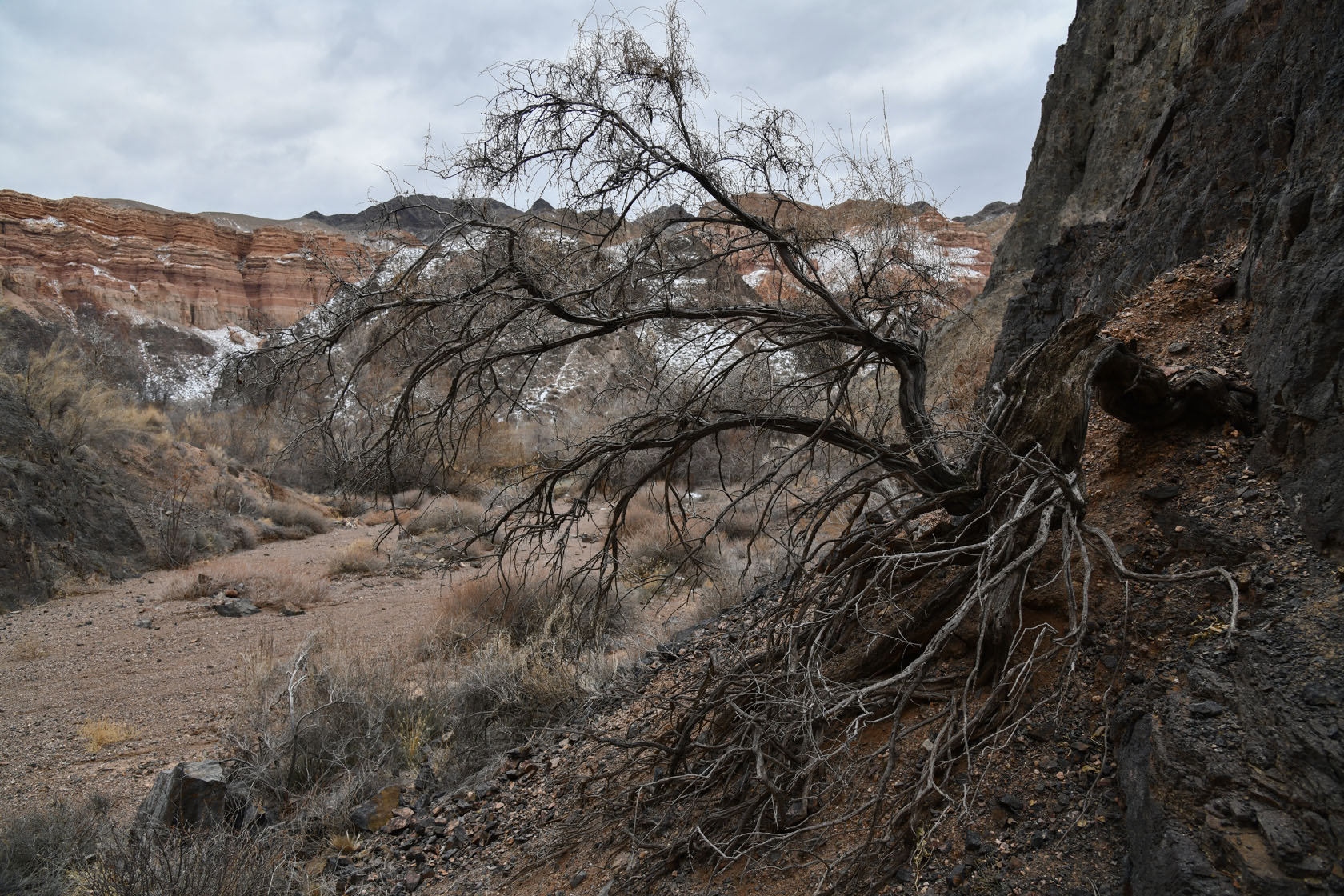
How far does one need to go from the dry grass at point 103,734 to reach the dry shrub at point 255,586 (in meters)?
3.67

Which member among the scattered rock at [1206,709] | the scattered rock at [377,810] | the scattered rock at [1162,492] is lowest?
the scattered rock at [377,810]

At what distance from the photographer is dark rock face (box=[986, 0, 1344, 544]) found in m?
2.71

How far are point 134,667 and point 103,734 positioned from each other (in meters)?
1.76

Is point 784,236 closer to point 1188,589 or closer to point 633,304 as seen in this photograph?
point 633,304

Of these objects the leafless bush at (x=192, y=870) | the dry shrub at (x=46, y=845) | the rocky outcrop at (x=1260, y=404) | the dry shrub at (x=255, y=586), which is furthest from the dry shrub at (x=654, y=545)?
the rocky outcrop at (x=1260, y=404)

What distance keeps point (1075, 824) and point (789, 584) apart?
1443mm

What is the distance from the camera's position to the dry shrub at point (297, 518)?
14.3m

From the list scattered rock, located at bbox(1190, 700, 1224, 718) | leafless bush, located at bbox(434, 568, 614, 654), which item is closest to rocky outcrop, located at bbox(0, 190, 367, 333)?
leafless bush, located at bbox(434, 568, 614, 654)

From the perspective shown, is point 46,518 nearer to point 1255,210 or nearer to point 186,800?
point 186,800

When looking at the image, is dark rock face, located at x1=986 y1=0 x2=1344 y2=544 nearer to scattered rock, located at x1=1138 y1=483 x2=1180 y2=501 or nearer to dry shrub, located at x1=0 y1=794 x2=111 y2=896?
scattered rock, located at x1=1138 y1=483 x2=1180 y2=501

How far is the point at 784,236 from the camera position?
445cm

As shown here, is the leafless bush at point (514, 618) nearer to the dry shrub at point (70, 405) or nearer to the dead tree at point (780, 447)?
the dead tree at point (780, 447)

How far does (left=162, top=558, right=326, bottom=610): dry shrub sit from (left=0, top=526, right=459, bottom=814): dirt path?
161mm

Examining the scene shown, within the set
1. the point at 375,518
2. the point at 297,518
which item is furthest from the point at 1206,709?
the point at 375,518
